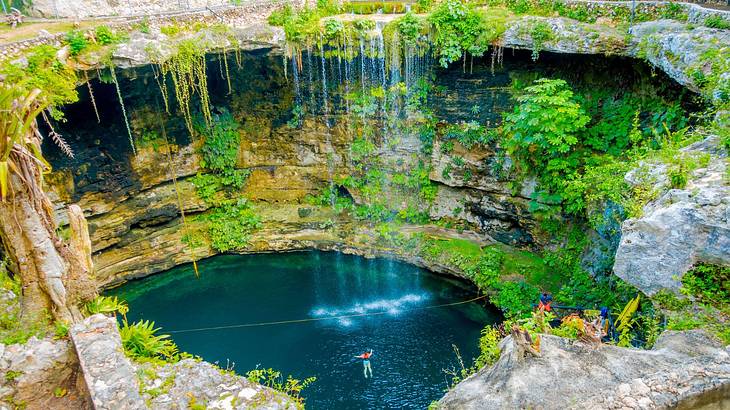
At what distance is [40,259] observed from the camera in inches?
272

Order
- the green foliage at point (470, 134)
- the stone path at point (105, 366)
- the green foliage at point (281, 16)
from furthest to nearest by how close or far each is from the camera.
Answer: the green foliage at point (470, 134)
the green foliage at point (281, 16)
the stone path at point (105, 366)

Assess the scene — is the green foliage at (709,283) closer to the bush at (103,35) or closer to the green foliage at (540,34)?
the green foliage at (540,34)

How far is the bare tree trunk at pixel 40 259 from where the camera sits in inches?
259

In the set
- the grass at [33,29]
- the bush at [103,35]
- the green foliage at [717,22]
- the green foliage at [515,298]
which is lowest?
the green foliage at [515,298]

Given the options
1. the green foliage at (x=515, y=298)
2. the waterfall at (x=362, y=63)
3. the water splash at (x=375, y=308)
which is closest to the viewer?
the green foliage at (x=515, y=298)

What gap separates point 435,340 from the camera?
13320 mm

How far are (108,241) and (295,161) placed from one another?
711 centimetres

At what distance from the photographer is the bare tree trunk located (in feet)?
21.6

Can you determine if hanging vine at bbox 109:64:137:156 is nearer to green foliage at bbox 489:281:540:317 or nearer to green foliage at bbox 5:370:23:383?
green foliage at bbox 5:370:23:383

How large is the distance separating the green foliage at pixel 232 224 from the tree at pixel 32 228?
390 inches

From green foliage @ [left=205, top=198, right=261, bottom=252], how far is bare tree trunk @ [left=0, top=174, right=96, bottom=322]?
32.6 ft

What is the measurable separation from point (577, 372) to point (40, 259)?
24.6ft

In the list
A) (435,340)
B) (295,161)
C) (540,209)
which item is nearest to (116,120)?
(295,161)

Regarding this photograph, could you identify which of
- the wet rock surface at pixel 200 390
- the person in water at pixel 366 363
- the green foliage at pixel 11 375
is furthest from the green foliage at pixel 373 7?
the green foliage at pixel 11 375
